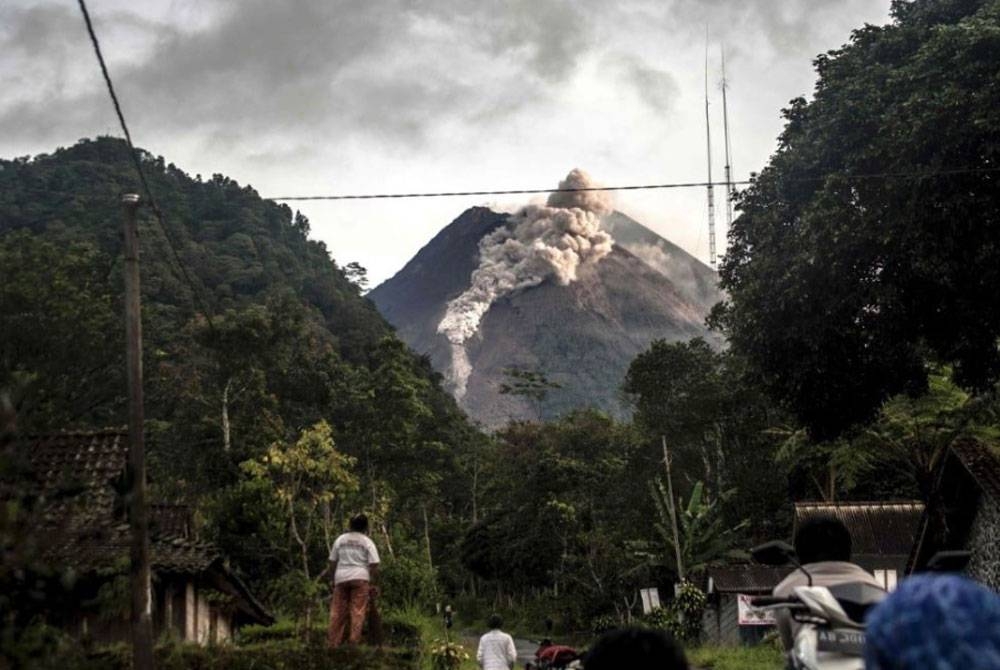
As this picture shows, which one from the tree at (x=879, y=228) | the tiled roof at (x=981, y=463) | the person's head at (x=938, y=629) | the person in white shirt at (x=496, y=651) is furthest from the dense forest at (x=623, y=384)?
the person in white shirt at (x=496, y=651)

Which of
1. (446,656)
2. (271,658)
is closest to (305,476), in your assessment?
(446,656)

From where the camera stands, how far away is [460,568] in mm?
70125

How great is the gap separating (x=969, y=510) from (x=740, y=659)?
29.7ft

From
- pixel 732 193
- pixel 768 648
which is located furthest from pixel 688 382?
pixel 732 193

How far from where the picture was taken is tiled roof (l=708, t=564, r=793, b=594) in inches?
1459

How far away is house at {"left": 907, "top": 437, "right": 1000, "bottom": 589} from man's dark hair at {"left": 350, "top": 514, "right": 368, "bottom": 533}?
36.4ft

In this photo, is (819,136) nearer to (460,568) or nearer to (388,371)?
(388,371)

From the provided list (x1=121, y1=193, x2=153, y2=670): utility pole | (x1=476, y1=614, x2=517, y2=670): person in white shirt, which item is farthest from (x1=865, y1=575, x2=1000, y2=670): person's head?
(x1=476, y1=614, x2=517, y2=670): person in white shirt

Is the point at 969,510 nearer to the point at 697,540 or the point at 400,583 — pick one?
the point at 400,583

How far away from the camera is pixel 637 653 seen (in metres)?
2.52

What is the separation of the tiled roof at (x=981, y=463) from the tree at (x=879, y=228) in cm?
113

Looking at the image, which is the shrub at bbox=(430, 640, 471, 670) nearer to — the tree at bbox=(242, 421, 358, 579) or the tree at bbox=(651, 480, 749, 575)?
the tree at bbox=(242, 421, 358, 579)

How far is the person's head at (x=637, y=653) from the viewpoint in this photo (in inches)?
99.0

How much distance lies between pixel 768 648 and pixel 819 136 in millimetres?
16829
